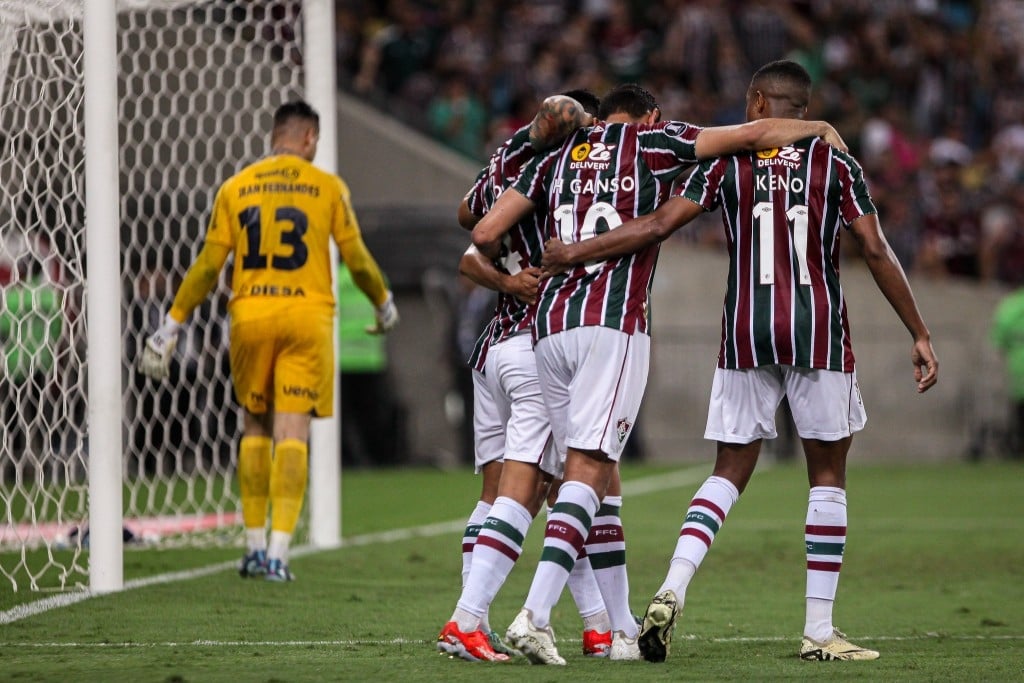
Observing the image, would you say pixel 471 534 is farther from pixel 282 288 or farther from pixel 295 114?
pixel 295 114

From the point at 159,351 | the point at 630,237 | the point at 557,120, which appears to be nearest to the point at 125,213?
the point at 159,351

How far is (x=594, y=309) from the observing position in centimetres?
534

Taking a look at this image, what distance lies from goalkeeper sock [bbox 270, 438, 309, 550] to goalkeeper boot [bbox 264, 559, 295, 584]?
0.17m

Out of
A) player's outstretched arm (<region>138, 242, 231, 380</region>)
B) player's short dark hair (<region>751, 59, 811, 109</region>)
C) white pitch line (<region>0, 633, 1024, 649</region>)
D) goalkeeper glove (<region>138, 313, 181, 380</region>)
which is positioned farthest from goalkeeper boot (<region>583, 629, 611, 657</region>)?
player's outstretched arm (<region>138, 242, 231, 380</region>)

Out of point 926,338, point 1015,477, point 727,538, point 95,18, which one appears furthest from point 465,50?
point 926,338

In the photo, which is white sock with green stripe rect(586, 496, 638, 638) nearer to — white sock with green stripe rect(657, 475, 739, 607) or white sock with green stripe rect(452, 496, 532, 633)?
white sock with green stripe rect(657, 475, 739, 607)

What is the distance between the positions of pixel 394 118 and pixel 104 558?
13.1 meters

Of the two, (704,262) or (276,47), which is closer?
(276,47)

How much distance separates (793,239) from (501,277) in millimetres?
1038

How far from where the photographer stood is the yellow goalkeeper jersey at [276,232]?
801cm

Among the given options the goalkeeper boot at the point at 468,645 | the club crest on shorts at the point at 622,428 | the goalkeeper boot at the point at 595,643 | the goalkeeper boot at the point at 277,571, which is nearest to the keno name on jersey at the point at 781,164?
the club crest on shorts at the point at 622,428

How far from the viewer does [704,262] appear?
20.2 metres

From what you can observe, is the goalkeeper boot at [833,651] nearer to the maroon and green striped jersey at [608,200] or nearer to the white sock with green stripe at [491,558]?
the white sock with green stripe at [491,558]

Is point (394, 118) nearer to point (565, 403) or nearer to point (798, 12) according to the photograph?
point (798, 12)
